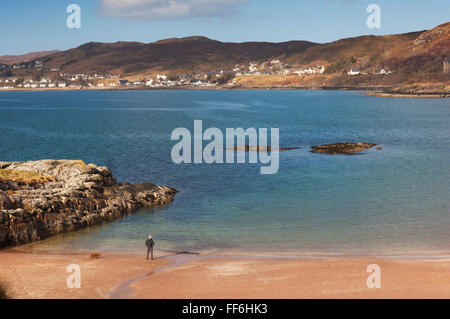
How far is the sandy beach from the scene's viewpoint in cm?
1747

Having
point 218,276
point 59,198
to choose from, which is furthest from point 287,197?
point 218,276

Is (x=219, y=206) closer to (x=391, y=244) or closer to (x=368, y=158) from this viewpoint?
(x=391, y=244)

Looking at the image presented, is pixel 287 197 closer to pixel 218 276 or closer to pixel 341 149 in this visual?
pixel 218 276

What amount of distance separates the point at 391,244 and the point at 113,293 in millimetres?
13128

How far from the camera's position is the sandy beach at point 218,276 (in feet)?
57.3

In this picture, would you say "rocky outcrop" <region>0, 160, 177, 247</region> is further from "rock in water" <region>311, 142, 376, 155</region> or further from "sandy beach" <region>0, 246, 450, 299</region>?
"rock in water" <region>311, 142, 376, 155</region>

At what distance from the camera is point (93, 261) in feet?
69.8

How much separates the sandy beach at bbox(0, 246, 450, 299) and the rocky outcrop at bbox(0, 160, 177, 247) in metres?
2.46

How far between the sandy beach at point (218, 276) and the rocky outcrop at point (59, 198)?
2463mm

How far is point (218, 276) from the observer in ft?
63.0

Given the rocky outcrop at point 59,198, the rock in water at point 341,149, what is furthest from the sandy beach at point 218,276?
the rock in water at point 341,149

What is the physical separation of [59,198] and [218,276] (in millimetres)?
12145
